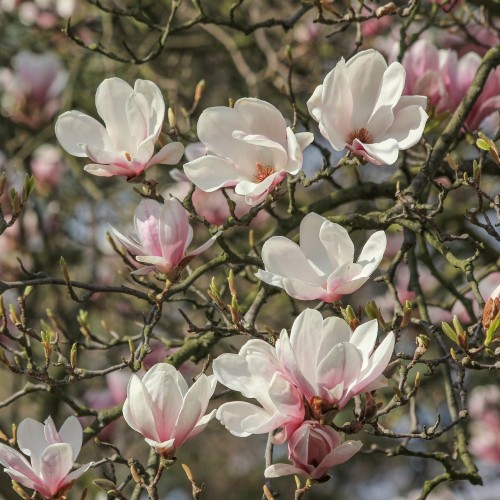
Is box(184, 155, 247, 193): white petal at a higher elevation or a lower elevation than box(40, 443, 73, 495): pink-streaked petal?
higher

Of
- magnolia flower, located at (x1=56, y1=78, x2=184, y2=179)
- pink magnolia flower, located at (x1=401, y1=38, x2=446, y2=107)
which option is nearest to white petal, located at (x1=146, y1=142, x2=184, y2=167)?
magnolia flower, located at (x1=56, y1=78, x2=184, y2=179)

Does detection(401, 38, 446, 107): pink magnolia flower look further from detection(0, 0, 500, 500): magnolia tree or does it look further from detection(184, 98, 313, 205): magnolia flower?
detection(184, 98, 313, 205): magnolia flower

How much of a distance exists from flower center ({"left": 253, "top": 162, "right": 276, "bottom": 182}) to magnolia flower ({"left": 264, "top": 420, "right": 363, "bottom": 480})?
0.41 m

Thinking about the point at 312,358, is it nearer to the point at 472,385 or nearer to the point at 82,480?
the point at 82,480

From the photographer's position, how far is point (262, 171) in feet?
4.68

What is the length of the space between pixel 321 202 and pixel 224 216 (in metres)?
0.65

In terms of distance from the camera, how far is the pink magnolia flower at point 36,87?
3355mm

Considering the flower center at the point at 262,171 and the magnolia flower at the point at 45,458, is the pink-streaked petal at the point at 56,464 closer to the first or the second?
the magnolia flower at the point at 45,458

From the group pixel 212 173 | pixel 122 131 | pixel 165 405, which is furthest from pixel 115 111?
pixel 165 405

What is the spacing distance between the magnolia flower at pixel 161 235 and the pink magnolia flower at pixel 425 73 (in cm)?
74

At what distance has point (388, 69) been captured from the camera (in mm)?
1398

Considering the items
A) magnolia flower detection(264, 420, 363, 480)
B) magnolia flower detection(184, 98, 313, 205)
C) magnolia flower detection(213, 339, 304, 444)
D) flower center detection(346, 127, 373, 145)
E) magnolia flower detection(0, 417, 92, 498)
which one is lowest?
magnolia flower detection(0, 417, 92, 498)

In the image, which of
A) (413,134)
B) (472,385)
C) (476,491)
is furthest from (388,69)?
(476,491)

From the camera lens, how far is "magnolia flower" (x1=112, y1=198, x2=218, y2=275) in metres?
1.43
